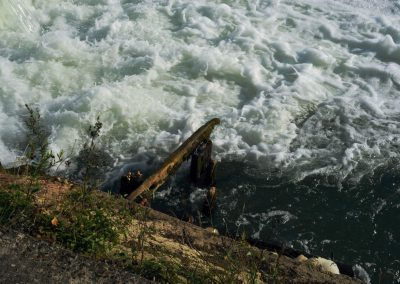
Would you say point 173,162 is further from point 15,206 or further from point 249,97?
point 249,97

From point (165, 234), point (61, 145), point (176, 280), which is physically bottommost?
point (61, 145)

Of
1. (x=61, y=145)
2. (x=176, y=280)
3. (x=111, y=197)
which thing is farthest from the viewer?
(x=61, y=145)

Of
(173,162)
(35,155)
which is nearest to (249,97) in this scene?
(173,162)

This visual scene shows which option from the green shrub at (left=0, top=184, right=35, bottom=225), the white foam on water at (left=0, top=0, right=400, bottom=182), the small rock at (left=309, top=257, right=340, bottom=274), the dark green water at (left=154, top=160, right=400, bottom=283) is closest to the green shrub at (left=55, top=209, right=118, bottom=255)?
the green shrub at (left=0, top=184, right=35, bottom=225)

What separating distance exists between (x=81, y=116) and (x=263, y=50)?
406cm

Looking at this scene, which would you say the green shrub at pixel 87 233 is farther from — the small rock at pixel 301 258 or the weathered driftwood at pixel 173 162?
the small rock at pixel 301 258

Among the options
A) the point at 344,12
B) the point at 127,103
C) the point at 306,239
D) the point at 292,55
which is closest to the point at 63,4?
the point at 127,103

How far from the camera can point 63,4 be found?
1254 cm

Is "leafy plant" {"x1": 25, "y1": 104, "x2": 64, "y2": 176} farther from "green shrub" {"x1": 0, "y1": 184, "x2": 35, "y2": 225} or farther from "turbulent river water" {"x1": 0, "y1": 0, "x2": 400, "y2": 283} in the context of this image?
"turbulent river water" {"x1": 0, "y1": 0, "x2": 400, "y2": 283}

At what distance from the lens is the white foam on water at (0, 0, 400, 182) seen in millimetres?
9031

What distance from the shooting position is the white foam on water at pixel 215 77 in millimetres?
9031

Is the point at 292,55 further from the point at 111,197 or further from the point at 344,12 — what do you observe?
the point at 111,197

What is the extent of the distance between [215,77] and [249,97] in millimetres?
809

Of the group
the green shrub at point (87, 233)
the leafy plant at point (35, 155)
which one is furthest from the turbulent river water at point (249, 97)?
the green shrub at point (87, 233)
